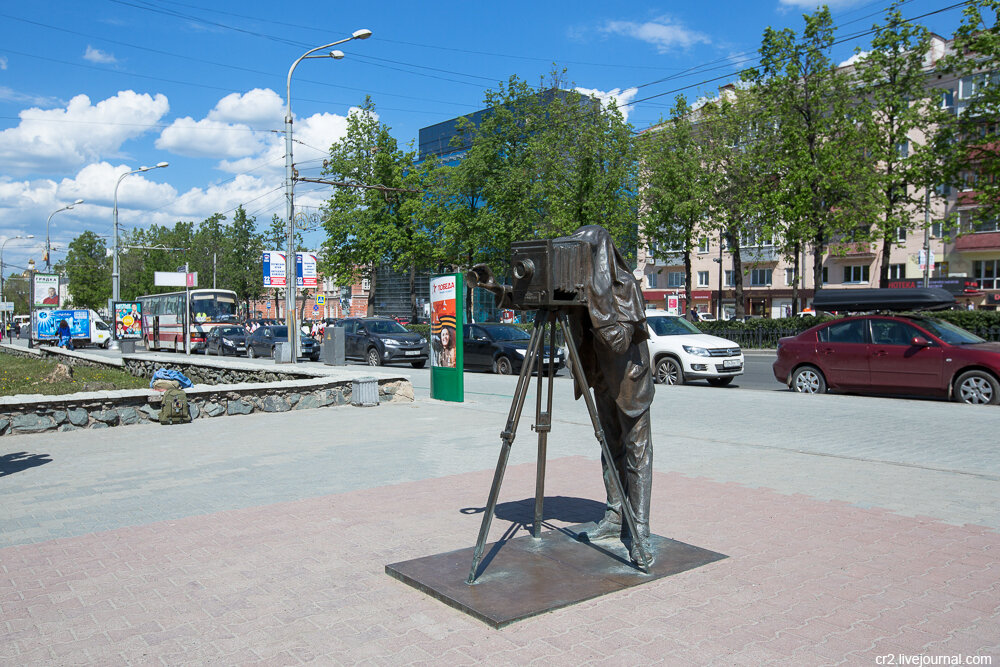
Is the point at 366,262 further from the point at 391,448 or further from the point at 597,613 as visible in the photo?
the point at 597,613

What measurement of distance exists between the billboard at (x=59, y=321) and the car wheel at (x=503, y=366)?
32.2 m

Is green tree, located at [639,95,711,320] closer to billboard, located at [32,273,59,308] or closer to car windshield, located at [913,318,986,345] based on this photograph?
car windshield, located at [913,318,986,345]

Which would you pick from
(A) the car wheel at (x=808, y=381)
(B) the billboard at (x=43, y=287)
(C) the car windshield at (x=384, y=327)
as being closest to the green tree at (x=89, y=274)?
(B) the billboard at (x=43, y=287)

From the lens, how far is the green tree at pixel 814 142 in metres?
30.0

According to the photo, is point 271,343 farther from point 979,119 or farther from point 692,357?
point 979,119

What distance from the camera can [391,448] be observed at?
8.92m

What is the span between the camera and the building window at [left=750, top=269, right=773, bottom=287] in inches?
2564

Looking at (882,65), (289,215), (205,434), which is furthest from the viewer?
(882,65)

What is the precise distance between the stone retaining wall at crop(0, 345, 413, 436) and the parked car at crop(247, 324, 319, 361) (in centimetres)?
1532

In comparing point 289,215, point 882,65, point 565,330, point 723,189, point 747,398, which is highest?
point 882,65

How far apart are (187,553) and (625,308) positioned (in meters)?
3.19

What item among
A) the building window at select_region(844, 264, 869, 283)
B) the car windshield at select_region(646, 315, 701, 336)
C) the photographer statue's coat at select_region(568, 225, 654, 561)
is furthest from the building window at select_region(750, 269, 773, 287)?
the photographer statue's coat at select_region(568, 225, 654, 561)

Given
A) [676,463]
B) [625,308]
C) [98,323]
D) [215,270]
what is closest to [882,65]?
[676,463]

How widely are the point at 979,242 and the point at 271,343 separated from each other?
46457 millimetres
